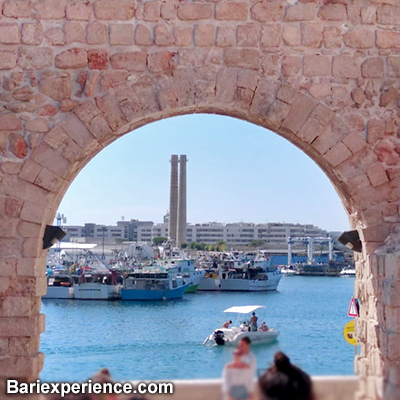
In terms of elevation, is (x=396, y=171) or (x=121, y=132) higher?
(x=121, y=132)

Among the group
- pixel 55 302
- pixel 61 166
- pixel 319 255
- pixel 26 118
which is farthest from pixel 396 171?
pixel 319 255

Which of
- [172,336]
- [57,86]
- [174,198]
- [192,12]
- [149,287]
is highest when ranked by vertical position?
[174,198]

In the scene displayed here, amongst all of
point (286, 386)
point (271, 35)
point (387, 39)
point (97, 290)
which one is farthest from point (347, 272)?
point (286, 386)

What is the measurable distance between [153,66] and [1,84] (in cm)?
132

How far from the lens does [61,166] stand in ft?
18.2

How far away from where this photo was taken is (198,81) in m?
5.59

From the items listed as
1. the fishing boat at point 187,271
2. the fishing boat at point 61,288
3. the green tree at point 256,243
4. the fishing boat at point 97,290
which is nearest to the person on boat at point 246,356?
the fishing boat at point 97,290

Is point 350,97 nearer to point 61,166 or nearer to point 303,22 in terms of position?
point 303,22

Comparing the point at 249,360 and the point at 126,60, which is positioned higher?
the point at 126,60

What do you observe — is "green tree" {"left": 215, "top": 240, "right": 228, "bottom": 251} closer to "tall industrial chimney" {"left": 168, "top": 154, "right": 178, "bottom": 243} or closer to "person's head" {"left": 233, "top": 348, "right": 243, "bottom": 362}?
"tall industrial chimney" {"left": 168, "top": 154, "right": 178, "bottom": 243}

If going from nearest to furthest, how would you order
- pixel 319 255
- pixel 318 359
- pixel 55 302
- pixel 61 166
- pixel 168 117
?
pixel 61 166 → pixel 168 117 → pixel 318 359 → pixel 55 302 → pixel 319 255

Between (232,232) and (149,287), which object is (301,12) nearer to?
(149,287)

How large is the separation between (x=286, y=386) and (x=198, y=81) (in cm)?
329

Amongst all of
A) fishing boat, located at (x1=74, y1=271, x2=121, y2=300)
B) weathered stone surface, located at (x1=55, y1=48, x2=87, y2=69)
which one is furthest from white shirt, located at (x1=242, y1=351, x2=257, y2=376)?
fishing boat, located at (x1=74, y1=271, x2=121, y2=300)
